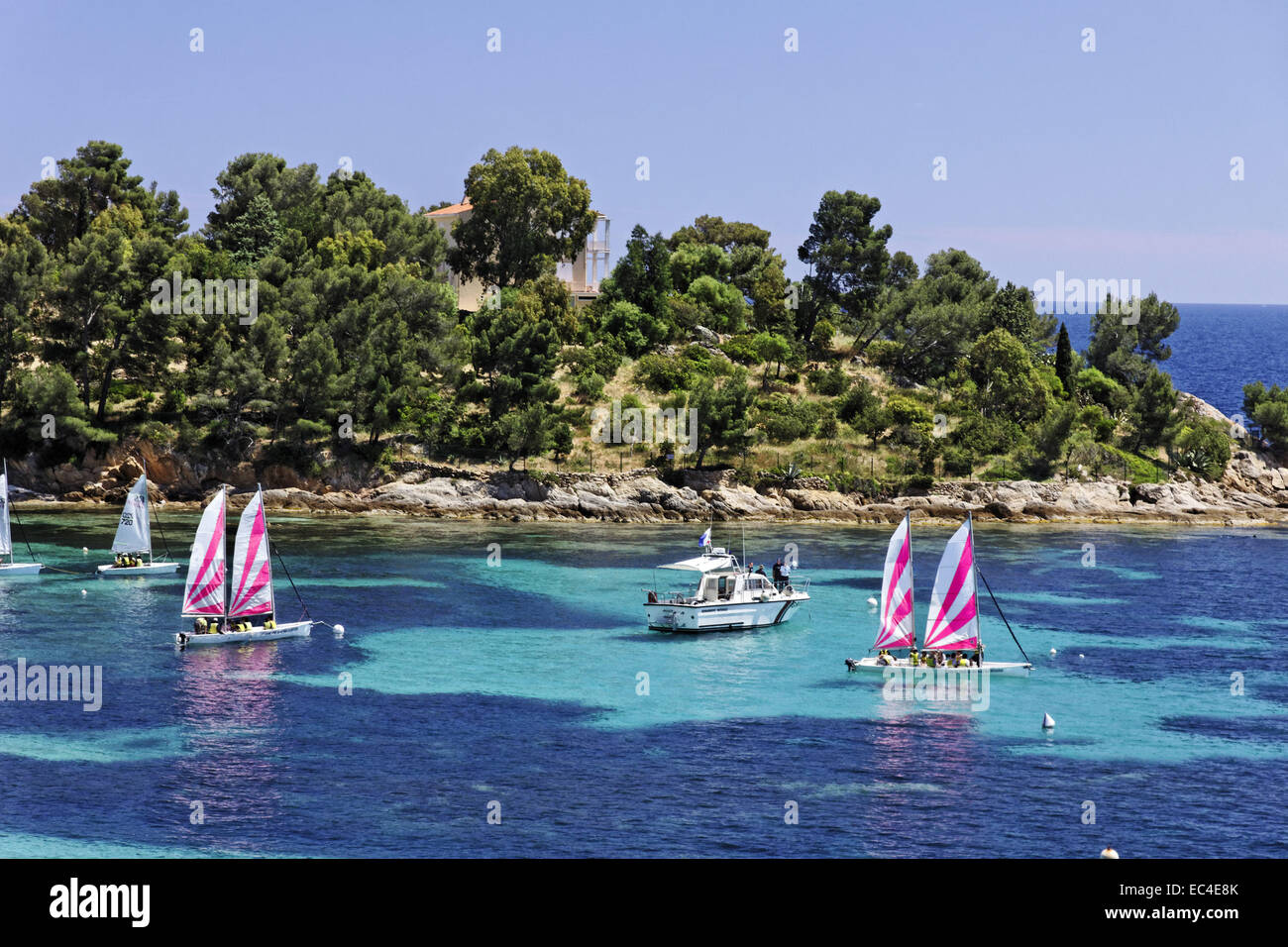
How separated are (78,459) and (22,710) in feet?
218

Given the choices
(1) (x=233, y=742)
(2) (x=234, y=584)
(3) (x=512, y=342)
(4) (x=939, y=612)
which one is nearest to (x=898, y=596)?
(4) (x=939, y=612)

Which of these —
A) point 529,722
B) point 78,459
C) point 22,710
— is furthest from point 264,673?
point 78,459

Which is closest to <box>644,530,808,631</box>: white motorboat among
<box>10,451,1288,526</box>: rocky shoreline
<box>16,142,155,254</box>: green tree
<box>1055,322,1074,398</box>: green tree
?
<box>10,451,1288,526</box>: rocky shoreline

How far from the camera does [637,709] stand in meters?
48.8

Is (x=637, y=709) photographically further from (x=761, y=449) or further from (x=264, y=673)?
(x=761, y=449)

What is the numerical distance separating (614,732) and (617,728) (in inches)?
21.3

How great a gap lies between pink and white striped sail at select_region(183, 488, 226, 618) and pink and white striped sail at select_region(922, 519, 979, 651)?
1295 inches

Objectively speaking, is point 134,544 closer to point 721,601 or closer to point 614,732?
point 721,601

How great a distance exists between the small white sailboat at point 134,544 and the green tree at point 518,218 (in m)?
64.7

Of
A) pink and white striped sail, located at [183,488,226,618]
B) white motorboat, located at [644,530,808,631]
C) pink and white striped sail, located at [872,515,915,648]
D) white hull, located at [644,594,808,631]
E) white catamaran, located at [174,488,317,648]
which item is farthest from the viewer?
white motorboat, located at [644,530,808,631]

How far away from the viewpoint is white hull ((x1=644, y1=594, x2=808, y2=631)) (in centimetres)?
6288

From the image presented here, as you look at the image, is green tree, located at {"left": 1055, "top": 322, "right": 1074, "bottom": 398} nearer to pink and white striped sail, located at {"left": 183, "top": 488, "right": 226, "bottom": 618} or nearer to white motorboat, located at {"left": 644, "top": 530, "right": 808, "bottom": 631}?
white motorboat, located at {"left": 644, "top": 530, "right": 808, "bottom": 631}

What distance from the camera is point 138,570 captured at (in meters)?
76.9
